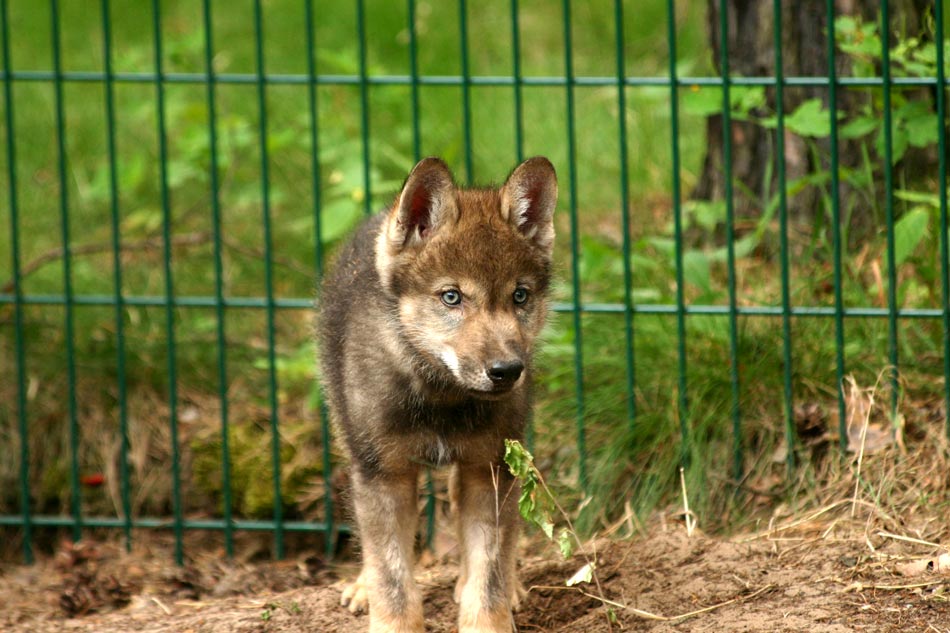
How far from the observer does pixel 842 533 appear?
5.32 metres

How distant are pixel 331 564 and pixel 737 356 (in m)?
2.13

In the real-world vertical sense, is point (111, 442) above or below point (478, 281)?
below

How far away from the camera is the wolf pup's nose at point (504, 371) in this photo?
13.5 ft

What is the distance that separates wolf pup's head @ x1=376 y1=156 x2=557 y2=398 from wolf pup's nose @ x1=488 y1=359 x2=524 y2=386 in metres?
0.09

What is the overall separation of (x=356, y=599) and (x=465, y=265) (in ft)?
4.81

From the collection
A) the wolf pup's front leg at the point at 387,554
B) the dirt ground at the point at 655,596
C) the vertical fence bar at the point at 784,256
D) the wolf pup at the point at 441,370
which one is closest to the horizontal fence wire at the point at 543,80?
the vertical fence bar at the point at 784,256

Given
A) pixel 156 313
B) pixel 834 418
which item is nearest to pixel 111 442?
pixel 156 313

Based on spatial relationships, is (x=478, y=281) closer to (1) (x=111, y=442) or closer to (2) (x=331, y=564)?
(2) (x=331, y=564)

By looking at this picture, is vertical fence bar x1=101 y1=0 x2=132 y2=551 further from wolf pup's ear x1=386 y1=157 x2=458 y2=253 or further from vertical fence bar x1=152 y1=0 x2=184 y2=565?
wolf pup's ear x1=386 y1=157 x2=458 y2=253

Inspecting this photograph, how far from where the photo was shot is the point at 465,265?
173 inches

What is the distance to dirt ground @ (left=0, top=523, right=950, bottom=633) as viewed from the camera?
4590 millimetres

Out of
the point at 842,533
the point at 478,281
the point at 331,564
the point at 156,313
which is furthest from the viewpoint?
the point at 156,313

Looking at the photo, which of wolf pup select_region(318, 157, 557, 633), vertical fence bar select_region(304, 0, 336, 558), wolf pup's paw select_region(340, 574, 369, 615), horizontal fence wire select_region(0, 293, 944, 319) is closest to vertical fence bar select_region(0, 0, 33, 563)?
horizontal fence wire select_region(0, 293, 944, 319)

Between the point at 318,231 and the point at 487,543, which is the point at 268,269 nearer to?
the point at 318,231
